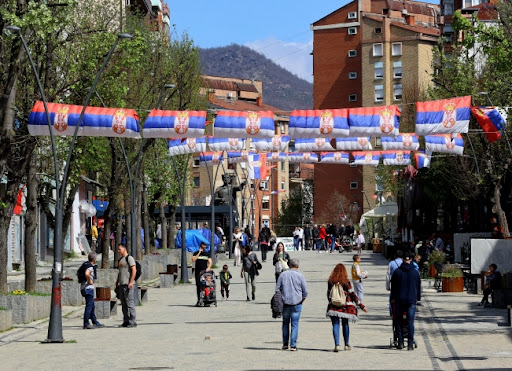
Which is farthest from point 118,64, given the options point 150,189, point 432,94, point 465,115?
point 150,189

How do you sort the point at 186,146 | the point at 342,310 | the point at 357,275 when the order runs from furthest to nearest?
the point at 186,146 → the point at 357,275 → the point at 342,310

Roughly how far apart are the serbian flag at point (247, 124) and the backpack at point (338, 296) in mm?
13364

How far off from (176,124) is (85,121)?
134 inches

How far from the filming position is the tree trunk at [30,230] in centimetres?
3178

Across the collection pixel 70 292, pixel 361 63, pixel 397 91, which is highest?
pixel 361 63

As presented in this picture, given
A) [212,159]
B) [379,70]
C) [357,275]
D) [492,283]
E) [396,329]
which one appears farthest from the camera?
[379,70]

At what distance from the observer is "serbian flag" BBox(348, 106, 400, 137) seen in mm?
33625

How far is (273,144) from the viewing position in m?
43.8

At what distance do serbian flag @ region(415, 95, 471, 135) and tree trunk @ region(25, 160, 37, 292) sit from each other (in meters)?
10.5

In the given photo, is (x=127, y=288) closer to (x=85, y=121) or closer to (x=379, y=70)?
(x=85, y=121)

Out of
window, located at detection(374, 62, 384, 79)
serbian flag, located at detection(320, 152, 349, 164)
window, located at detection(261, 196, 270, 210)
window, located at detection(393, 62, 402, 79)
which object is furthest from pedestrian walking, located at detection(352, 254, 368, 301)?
window, located at detection(261, 196, 270, 210)

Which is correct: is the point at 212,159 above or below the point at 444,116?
above

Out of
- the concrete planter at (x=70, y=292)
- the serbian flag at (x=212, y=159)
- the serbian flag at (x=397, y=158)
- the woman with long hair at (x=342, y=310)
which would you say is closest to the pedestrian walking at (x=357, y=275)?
the woman with long hair at (x=342, y=310)

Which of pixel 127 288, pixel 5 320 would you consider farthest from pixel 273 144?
pixel 5 320
